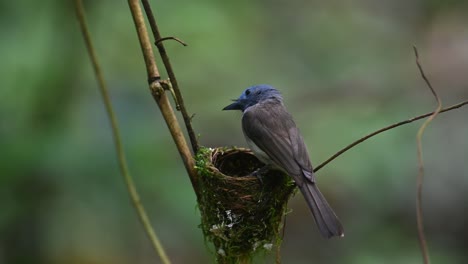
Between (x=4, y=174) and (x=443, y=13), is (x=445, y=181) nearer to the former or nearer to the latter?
(x=443, y=13)

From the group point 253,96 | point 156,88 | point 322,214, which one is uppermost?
point 156,88

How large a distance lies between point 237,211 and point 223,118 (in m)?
3.94

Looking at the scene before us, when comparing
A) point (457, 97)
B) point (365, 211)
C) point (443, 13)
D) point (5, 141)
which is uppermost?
point (5, 141)

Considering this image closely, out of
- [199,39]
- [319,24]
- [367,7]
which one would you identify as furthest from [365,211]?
[367,7]

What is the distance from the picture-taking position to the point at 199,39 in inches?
273

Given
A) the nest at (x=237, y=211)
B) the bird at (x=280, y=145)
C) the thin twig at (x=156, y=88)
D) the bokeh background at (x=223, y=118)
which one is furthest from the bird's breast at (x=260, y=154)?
the thin twig at (x=156, y=88)

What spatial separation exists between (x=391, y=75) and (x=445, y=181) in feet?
5.17

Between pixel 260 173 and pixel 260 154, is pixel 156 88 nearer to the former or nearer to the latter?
pixel 260 173

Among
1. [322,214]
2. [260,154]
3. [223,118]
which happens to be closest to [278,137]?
[260,154]

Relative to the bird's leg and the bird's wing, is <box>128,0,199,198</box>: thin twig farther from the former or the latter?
the bird's wing

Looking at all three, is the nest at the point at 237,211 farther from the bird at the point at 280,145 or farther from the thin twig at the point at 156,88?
the thin twig at the point at 156,88

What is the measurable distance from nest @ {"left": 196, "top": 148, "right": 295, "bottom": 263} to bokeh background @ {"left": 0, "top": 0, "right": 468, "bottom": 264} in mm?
155

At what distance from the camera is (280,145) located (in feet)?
13.6

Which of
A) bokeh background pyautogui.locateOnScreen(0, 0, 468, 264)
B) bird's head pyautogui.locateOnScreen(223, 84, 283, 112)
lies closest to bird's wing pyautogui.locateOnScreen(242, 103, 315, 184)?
bird's head pyautogui.locateOnScreen(223, 84, 283, 112)
